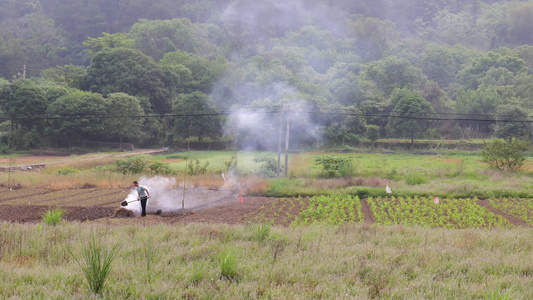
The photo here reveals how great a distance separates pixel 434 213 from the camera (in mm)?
15922

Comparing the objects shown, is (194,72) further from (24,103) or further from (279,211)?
(279,211)

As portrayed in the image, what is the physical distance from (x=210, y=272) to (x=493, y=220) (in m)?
11.6

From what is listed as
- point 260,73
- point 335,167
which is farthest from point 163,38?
point 335,167

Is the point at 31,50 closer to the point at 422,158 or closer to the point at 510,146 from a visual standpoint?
the point at 422,158

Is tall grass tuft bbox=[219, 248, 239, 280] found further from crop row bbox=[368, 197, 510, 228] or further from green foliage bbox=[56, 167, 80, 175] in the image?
green foliage bbox=[56, 167, 80, 175]

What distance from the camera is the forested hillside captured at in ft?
145

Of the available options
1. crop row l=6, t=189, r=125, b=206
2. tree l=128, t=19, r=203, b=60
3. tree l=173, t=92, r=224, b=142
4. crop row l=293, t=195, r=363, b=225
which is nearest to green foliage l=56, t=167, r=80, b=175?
crop row l=6, t=189, r=125, b=206

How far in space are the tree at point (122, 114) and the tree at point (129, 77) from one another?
8.45 metres

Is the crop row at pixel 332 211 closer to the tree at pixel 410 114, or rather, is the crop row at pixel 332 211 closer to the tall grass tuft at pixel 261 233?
the tall grass tuft at pixel 261 233

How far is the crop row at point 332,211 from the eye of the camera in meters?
14.2

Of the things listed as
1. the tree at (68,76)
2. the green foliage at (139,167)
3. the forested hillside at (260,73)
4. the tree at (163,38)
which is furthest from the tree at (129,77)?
the tree at (163,38)

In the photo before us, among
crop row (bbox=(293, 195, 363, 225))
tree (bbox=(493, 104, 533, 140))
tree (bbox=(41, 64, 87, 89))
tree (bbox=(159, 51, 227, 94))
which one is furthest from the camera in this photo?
tree (bbox=(159, 51, 227, 94))

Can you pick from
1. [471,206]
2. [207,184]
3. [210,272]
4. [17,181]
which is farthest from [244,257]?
[17,181]

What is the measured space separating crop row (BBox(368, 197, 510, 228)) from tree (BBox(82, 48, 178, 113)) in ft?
138
